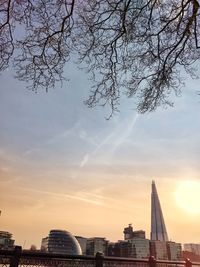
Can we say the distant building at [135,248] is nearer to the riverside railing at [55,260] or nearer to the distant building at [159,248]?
the distant building at [159,248]

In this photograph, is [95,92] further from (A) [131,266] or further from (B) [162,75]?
(A) [131,266]

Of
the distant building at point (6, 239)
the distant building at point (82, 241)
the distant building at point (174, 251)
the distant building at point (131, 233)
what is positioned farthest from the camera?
the distant building at point (131, 233)

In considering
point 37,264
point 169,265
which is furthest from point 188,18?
point 169,265

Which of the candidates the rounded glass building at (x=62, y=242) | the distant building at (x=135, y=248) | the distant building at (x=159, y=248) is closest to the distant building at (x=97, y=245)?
the distant building at (x=135, y=248)

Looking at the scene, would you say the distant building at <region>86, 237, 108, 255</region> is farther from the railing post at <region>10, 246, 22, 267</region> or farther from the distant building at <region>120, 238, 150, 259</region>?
the railing post at <region>10, 246, 22, 267</region>

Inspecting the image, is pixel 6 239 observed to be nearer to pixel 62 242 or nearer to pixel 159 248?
pixel 62 242

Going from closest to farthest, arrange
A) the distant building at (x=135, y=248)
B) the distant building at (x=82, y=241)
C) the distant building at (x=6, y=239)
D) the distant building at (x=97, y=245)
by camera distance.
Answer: the distant building at (x=6, y=239)
the distant building at (x=135, y=248)
the distant building at (x=97, y=245)
the distant building at (x=82, y=241)

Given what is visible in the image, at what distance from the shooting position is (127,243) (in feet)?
491

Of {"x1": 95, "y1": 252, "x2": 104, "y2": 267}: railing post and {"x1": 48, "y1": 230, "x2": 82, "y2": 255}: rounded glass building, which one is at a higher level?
{"x1": 48, "y1": 230, "x2": 82, "y2": 255}: rounded glass building

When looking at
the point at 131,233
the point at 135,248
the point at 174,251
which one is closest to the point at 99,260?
the point at 135,248

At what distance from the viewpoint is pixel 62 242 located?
127 m

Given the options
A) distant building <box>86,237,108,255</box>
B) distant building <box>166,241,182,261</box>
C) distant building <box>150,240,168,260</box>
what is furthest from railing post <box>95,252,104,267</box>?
distant building <box>166,241,182,261</box>

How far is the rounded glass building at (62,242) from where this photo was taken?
118500mm

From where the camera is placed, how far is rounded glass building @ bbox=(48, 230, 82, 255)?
11850 centimetres
